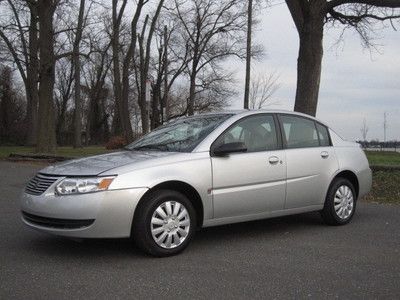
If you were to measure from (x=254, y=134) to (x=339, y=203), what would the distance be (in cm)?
167

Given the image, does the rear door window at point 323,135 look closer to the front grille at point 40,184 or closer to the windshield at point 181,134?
the windshield at point 181,134

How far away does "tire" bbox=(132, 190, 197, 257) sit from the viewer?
5578mm

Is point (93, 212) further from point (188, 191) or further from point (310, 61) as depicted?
point (310, 61)

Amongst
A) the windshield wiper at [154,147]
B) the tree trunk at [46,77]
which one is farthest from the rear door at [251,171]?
the tree trunk at [46,77]

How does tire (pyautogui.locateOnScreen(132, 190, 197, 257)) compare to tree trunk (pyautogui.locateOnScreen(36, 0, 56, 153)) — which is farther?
tree trunk (pyautogui.locateOnScreen(36, 0, 56, 153))

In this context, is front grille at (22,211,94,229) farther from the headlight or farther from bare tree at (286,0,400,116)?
bare tree at (286,0,400,116)

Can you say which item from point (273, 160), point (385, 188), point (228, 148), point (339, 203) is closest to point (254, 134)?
point (273, 160)

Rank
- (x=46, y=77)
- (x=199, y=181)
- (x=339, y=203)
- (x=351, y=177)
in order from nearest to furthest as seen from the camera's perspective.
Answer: (x=199, y=181)
(x=339, y=203)
(x=351, y=177)
(x=46, y=77)

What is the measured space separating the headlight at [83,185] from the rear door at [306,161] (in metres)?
2.42

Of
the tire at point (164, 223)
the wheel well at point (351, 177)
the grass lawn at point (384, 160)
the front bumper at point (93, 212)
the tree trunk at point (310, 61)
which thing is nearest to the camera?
the front bumper at point (93, 212)

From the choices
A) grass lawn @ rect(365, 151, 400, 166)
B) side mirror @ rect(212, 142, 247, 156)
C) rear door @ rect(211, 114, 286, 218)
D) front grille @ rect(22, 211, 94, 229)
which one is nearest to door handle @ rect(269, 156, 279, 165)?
rear door @ rect(211, 114, 286, 218)

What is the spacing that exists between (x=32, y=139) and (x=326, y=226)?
120ft

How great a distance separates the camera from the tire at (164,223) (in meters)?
5.58

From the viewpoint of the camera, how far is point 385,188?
1106cm
